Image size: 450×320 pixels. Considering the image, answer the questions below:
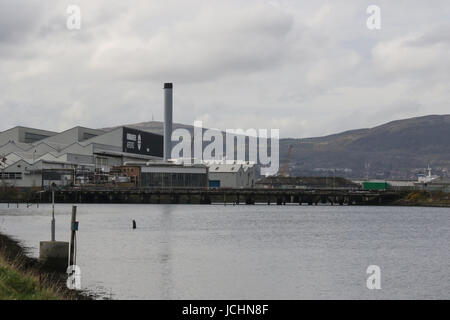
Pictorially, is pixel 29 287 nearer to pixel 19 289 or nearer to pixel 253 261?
pixel 19 289

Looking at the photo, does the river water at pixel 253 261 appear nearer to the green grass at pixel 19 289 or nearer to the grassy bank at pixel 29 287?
the grassy bank at pixel 29 287

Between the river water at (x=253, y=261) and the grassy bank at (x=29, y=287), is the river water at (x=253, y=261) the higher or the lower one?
the lower one

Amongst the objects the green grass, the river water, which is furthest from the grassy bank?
the river water

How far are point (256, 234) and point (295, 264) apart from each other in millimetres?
30523

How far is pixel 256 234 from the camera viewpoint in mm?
85688

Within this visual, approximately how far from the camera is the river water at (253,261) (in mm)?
42719

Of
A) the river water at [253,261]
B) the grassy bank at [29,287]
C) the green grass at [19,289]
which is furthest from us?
the river water at [253,261]

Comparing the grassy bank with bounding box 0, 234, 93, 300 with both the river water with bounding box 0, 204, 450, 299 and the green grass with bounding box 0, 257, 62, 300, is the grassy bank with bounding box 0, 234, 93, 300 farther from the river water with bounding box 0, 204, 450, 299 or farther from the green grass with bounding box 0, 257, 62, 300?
the river water with bounding box 0, 204, 450, 299

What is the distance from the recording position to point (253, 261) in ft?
187

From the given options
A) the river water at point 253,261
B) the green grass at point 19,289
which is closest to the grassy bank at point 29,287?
the green grass at point 19,289

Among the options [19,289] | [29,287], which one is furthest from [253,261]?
[19,289]

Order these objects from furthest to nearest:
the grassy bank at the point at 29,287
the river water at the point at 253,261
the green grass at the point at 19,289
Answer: the river water at the point at 253,261, the grassy bank at the point at 29,287, the green grass at the point at 19,289

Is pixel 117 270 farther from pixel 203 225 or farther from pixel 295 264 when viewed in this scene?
pixel 203 225
